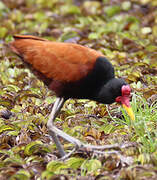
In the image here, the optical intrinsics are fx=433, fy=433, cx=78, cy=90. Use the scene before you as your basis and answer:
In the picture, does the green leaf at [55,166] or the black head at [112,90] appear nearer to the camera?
the green leaf at [55,166]

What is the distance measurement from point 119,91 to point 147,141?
0.59 m

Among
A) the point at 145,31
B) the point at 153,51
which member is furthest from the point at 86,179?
the point at 145,31

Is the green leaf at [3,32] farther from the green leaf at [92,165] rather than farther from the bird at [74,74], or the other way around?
the green leaf at [92,165]

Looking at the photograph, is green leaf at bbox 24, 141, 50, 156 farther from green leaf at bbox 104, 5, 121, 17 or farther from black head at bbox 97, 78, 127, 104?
green leaf at bbox 104, 5, 121, 17

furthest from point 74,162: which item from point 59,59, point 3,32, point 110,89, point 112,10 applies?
point 112,10

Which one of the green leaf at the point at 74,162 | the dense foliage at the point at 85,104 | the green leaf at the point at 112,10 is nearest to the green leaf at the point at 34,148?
the dense foliage at the point at 85,104

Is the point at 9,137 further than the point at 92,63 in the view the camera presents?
Yes

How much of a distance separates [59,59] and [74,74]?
0.82 ft

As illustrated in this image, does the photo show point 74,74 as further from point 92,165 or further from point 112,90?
point 92,165

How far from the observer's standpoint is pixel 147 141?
446cm

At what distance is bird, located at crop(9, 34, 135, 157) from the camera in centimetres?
432

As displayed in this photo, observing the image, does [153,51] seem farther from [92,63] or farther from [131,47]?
[92,63]

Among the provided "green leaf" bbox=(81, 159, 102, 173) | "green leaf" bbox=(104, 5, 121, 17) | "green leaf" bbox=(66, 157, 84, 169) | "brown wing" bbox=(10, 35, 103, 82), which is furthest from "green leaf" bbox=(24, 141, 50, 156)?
"green leaf" bbox=(104, 5, 121, 17)

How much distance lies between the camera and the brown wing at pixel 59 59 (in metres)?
4.31
